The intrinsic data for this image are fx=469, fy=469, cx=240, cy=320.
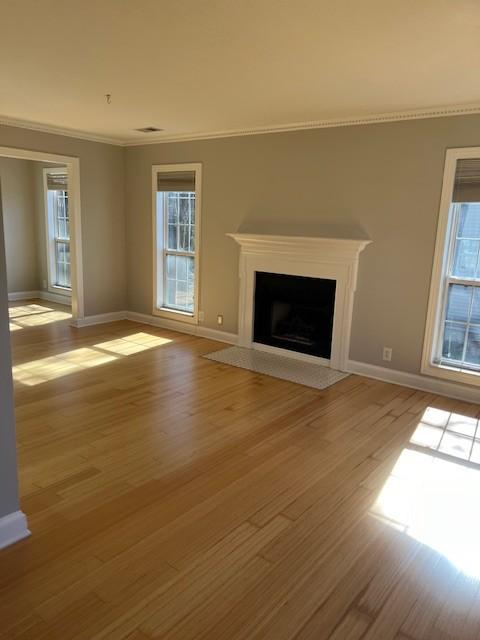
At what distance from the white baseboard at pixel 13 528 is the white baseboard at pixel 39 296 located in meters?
5.87

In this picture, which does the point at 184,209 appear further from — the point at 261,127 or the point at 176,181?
the point at 261,127

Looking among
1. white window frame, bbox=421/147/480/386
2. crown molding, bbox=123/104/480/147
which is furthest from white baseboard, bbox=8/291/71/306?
white window frame, bbox=421/147/480/386

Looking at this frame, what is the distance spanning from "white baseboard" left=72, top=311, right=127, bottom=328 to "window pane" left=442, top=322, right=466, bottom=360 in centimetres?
445

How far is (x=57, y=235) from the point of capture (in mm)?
7910

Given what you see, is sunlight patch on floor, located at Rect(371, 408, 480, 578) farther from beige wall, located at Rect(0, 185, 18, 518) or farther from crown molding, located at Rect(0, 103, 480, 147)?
crown molding, located at Rect(0, 103, 480, 147)

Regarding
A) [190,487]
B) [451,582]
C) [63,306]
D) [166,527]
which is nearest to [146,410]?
[190,487]

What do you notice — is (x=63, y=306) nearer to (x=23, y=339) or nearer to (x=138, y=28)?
(x=23, y=339)

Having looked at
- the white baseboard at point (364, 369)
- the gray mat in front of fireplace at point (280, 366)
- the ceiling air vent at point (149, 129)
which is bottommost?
the gray mat in front of fireplace at point (280, 366)

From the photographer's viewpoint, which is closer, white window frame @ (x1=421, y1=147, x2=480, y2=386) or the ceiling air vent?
white window frame @ (x1=421, y1=147, x2=480, y2=386)

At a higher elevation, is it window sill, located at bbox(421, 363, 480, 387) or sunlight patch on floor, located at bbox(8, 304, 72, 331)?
window sill, located at bbox(421, 363, 480, 387)

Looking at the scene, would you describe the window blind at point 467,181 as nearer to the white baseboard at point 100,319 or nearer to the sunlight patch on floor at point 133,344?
the sunlight patch on floor at point 133,344

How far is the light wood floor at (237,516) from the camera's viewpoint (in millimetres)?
1813

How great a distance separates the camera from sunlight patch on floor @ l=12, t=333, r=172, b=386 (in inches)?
174

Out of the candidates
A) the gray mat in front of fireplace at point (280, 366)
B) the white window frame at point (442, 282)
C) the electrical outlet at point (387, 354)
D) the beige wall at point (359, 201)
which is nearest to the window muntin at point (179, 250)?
the beige wall at point (359, 201)
